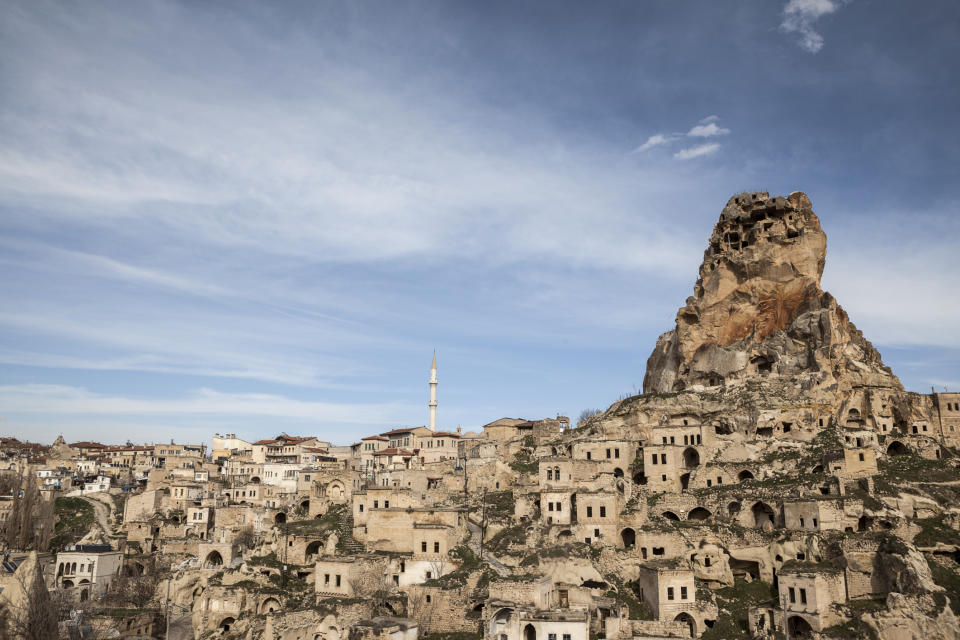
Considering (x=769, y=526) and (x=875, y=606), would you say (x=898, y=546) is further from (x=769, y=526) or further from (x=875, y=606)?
(x=769, y=526)

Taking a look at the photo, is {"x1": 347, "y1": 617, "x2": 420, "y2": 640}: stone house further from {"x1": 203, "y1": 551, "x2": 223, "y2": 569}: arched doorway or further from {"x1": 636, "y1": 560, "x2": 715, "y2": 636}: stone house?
{"x1": 203, "y1": 551, "x2": 223, "y2": 569}: arched doorway

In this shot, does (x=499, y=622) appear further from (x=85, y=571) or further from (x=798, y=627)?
(x=85, y=571)

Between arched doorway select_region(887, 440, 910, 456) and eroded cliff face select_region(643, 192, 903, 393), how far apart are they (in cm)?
668

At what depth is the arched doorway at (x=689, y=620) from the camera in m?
40.7

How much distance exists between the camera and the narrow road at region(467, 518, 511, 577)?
45.1 metres

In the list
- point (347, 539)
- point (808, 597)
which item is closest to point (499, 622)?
point (347, 539)

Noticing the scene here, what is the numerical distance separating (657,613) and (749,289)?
41.7m

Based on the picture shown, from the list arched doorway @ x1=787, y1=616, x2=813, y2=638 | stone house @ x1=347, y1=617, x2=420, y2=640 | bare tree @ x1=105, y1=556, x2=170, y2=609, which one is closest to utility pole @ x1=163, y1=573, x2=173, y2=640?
bare tree @ x1=105, y1=556, x2=170, y2=609

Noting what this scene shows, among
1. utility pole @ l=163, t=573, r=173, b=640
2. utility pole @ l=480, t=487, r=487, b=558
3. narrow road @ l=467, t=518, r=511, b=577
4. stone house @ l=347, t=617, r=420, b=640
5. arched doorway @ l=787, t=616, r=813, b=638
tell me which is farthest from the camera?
utility pole @ l=480, t=487, r=487, b=558

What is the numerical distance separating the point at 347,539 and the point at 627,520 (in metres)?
19.1

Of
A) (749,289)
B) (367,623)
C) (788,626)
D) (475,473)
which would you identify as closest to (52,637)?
(367,623)

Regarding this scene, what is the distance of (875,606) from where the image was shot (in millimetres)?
39406

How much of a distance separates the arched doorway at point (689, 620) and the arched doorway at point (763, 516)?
35.0 ft

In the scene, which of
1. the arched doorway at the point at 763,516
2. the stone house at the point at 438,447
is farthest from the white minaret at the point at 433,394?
the arched doorway at the point at 763,516
